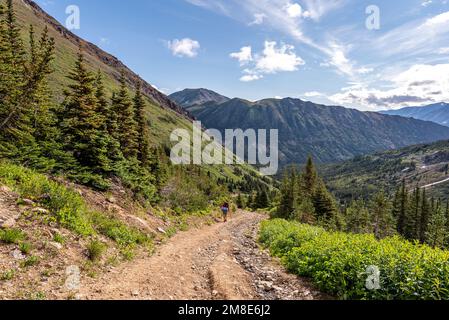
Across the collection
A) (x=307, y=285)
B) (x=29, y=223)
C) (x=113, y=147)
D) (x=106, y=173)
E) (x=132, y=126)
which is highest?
(x=132, y=126)

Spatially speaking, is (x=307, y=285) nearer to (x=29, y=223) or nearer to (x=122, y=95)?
(x=29, y=223)

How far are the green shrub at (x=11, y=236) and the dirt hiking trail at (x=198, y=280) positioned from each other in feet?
10.0

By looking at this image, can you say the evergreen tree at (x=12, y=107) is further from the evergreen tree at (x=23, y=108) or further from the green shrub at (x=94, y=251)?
the green shrub at (x=94, y=251)

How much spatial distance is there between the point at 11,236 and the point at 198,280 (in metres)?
7.09

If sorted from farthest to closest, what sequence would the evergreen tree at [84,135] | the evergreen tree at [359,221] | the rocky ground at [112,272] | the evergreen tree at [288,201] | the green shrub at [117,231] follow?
the evergreen tree at [359,221] → the evergreen tree at [288,201] → the evergreen tree at [84,135] → the green shrub at [117,231] → the rocky ground at [112,272]

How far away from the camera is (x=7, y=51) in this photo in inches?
875

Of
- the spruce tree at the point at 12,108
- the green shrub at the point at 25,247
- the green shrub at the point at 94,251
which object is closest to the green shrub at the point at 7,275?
the green shrub at the point at 25,247

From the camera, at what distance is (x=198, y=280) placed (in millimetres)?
11773

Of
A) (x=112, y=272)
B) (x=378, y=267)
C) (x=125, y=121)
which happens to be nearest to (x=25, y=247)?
(x=112, y=272)

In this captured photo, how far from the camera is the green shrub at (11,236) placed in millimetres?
10367

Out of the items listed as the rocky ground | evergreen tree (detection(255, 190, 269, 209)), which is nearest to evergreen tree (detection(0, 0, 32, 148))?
the rocky ground

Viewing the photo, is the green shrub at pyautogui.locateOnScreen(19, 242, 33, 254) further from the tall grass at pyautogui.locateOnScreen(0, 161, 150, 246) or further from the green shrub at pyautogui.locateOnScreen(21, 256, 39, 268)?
the tall grass at pyautogui.locateOnScreen(0, 161, 150, 246)

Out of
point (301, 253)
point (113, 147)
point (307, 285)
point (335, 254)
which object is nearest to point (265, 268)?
point (301, 253)
